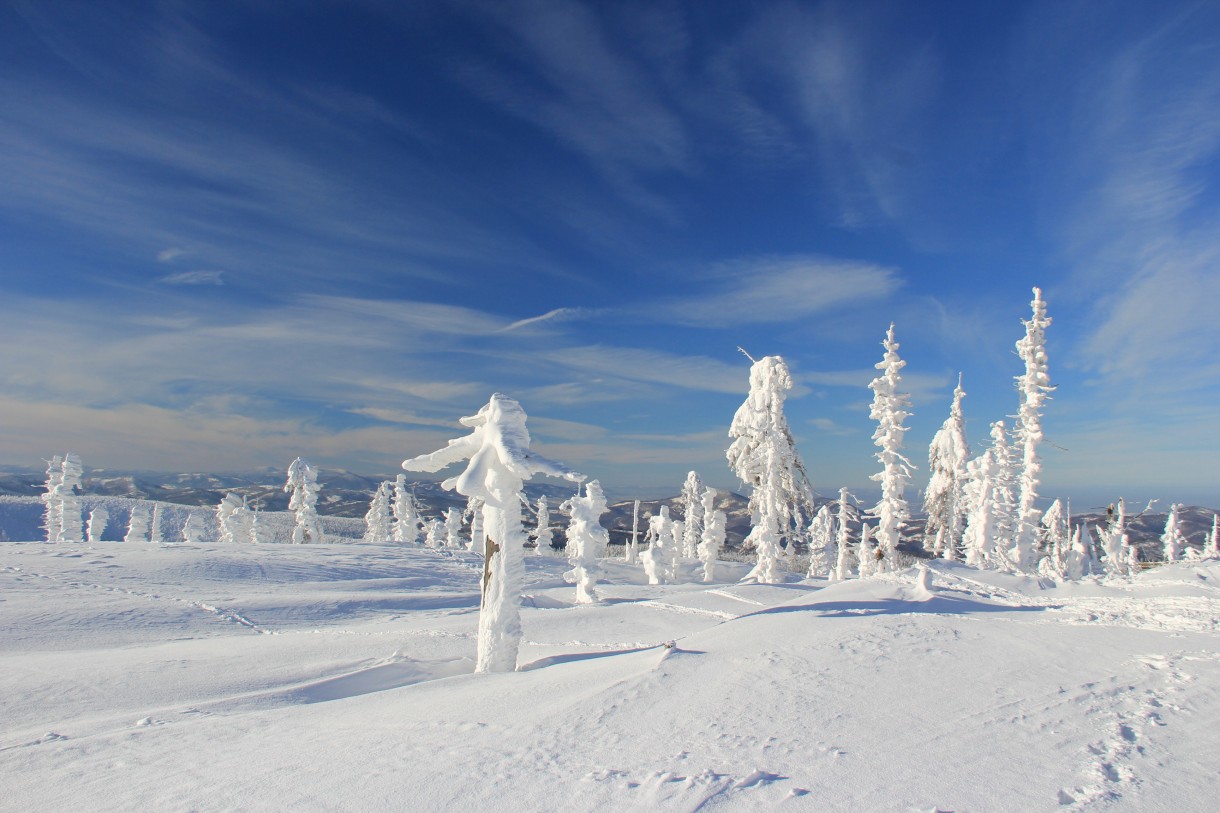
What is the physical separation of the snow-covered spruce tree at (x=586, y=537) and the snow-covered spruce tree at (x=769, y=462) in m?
8.21

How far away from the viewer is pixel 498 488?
12.2 m

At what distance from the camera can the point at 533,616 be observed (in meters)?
19.5

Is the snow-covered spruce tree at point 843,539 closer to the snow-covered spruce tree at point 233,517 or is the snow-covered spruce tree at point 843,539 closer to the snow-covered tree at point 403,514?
the snow-covered tree at point 403,514

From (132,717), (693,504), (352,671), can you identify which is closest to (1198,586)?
(352,671)

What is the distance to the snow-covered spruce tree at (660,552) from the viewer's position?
44719mm

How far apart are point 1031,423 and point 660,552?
24.8m

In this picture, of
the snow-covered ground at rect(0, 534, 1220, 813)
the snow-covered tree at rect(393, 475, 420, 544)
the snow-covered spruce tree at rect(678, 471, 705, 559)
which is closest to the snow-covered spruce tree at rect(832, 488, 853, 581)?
the snow-covered spruce tree at rect(678, 471, 705, 559)

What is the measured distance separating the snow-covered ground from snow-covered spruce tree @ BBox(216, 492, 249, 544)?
5372 cm

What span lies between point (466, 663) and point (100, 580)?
72.6ft

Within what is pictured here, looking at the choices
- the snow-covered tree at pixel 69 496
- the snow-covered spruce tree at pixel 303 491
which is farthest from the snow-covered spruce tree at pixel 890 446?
the snow-covered tree at pixel 69 496

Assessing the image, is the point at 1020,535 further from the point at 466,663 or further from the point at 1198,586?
the point at 466,663

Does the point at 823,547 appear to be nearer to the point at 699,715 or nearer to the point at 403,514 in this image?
the point at 403,514

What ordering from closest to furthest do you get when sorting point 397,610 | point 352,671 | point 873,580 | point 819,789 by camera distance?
point 819,789
point 352,671
point 873,580
point 397,610

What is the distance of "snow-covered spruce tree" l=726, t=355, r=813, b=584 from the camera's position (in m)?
31.7
